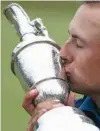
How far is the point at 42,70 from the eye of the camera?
818mm

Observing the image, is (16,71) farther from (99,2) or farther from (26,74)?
(99,2)

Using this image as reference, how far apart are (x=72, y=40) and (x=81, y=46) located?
0.02 meters

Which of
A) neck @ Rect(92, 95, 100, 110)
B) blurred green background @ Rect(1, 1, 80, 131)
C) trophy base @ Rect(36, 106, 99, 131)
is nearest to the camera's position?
trophy base @ Rect(36, 106, 99, 131)

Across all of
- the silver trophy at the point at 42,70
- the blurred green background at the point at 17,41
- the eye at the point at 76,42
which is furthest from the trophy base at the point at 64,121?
the blurred green background at the point at 17,41

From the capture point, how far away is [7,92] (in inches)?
63.3

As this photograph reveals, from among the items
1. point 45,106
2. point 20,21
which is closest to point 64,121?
point 45,106

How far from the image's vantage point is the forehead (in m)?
0.77

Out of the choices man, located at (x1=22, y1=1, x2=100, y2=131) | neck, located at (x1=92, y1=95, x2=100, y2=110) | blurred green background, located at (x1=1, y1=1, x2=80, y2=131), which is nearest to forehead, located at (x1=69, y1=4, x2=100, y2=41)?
man, located at (x1=22, y1=1, x2=100, y2=131)

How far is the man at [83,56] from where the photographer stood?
773 mm

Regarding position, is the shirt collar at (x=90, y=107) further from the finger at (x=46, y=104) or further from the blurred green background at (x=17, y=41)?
the blurred green background at (x=17, y=41)

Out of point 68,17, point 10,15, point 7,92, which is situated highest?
point 10,15

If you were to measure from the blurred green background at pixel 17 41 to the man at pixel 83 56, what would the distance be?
767 millimetres

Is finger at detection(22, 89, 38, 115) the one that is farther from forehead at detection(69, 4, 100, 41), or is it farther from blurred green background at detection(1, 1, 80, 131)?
blurred green background at detection(1, 1, 80, 131)

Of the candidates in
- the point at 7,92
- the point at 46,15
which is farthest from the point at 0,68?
the point at 46,15
